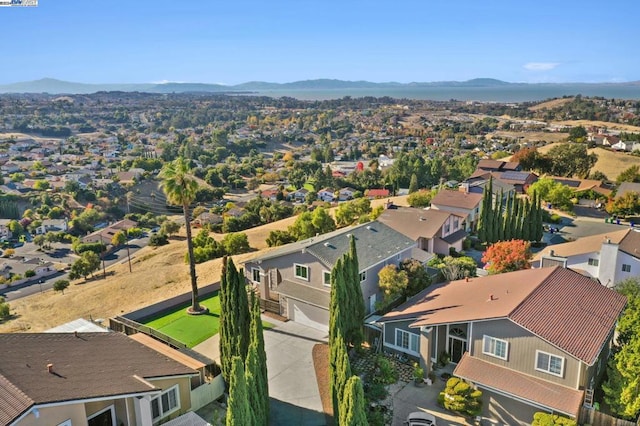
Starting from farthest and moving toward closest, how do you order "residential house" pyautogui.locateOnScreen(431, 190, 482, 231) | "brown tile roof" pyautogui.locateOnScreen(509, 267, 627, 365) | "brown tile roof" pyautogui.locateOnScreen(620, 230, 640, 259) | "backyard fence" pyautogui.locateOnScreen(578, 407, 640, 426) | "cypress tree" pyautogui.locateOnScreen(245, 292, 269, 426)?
"residential house" pyautogui.locateOnScreen(431, 190, 482, 231) → "brown tile roof" pyautogui.locateOnScreen(620, 230, 640, 259) → "brown tile roof" pyautogui.locateOnScreen(509, 267, 627, 365) → "backyard fence" pyautogui.locateOnScreen(578, 407, 640, 426) → "cypress tree" pyautogui.locateOnScreen(245, 292, 269, 426)

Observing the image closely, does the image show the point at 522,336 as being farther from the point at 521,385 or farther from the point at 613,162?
the point at 613,162

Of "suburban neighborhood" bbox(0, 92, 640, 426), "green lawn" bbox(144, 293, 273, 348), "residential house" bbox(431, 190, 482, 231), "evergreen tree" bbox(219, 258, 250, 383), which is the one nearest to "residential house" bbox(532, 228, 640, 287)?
"suburban neighborhood" bbox(0, 92, 640, 426)

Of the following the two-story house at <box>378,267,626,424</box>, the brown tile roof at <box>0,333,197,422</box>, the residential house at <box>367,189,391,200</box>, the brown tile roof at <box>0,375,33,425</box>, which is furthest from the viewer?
the residential house at <box>367,189,391,200</box>

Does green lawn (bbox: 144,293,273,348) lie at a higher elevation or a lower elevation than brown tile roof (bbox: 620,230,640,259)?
lower

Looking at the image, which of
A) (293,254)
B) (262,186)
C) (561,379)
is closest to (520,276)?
(561,379)

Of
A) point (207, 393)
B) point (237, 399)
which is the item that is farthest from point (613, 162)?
point (237, 399)

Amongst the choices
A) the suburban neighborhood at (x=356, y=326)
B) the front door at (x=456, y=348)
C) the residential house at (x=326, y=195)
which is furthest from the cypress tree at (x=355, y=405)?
the residential house at (x=326, y=195)

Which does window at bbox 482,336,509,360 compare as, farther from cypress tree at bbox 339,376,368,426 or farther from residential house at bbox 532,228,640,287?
residential house at bbox 532,228,640,287

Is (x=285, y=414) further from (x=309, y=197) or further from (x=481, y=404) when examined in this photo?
(x=309, y=197)
